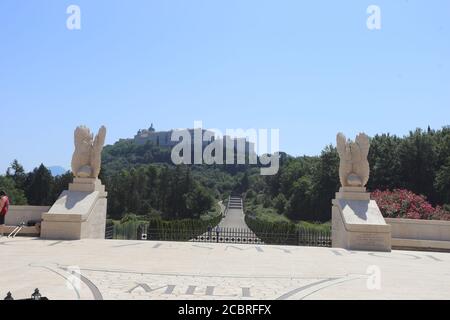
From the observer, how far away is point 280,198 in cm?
7988

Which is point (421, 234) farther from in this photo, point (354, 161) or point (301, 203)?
point (301, 203)

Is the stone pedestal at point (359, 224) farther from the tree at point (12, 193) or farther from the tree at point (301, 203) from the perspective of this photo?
the tree at point (12, 193)

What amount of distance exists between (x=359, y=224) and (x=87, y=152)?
34.1ft

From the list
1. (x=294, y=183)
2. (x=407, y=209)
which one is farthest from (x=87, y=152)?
(x=294, y=183)

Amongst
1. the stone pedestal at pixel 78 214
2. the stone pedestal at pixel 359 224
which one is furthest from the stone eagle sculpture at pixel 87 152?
the stone pedestal at pixel 359 224

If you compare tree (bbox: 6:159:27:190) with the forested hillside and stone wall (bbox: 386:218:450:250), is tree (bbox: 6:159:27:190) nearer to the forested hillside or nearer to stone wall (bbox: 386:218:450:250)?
the forested hillside

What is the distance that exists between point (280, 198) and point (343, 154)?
208 ft

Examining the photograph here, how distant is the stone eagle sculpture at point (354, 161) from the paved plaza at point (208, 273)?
397 cm

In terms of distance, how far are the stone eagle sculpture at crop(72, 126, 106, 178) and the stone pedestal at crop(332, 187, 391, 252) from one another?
371 inches

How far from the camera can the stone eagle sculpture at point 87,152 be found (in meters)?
16.9

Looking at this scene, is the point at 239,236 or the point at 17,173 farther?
the point at 17,173

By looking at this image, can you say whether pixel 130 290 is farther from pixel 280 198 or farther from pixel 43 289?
pixel 280 198

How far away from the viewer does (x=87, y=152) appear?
17.1 meters
